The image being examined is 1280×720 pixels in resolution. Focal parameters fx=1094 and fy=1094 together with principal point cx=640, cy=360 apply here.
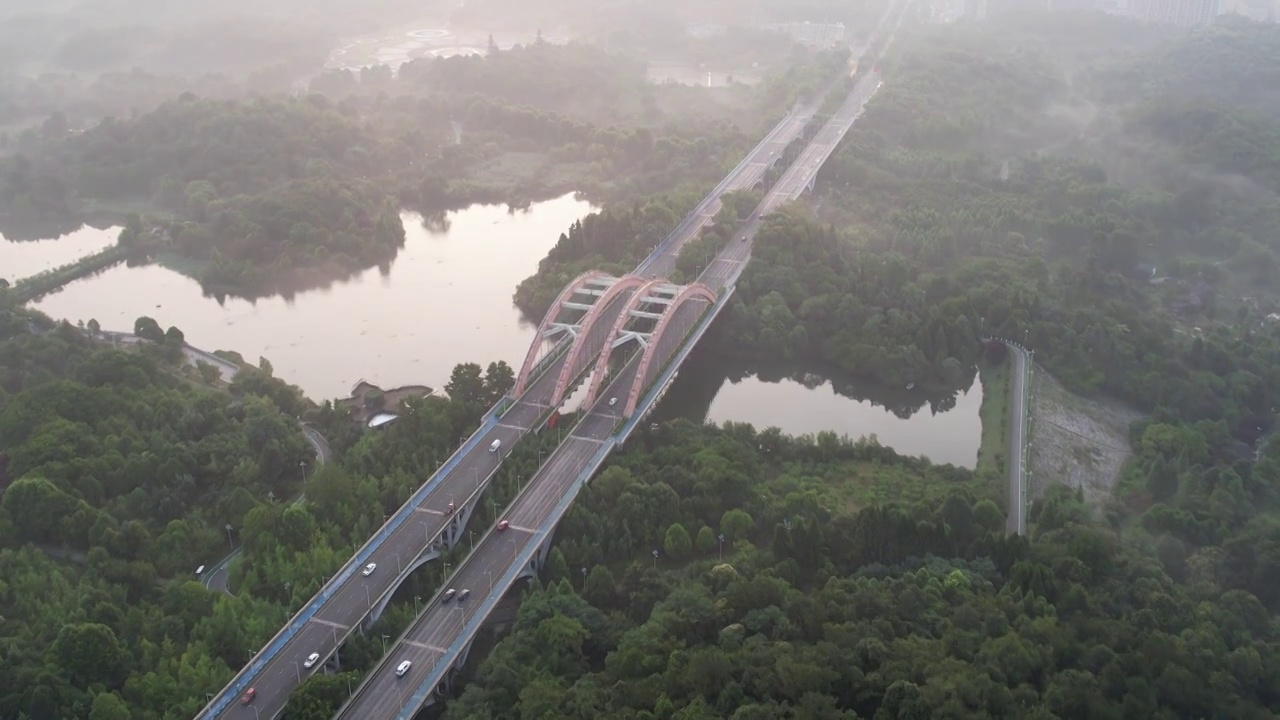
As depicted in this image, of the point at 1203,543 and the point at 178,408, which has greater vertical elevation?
the point at 178,408

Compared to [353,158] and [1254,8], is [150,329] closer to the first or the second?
[353,158]

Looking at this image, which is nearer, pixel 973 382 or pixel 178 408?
pixel 178 408

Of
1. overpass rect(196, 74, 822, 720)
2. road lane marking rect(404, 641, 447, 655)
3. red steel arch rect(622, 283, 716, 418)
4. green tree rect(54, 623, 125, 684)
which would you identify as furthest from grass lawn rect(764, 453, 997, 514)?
green tree rect(54, 623, 125, 684)

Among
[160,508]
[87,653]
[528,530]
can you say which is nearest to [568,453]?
[528,530]

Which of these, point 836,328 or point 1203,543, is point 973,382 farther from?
point 1203,543

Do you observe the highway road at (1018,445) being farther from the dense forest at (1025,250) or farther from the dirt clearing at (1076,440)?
the dense forest at (1025,250)

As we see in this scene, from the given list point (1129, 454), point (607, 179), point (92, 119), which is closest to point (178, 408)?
point (1129, 454)

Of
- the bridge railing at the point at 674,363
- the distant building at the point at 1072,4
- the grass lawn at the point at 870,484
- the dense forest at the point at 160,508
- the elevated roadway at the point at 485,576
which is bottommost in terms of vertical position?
the distant building at the point at 1072,4

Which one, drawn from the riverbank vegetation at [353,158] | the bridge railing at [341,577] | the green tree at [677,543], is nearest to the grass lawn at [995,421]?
the green tree at [677,543]
